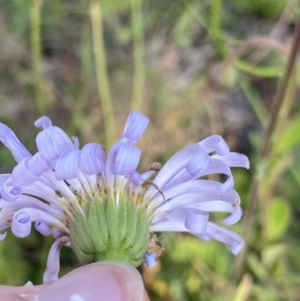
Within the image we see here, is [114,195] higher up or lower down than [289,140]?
higher up

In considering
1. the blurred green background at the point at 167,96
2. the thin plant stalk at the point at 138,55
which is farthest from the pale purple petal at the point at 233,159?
the thin plant stalk at the point at 138,55

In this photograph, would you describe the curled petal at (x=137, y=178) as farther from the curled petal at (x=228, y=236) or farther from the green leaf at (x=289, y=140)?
the green leaf at (x=289, y=140)

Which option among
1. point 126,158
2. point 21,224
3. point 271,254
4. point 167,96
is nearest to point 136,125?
point 126,158

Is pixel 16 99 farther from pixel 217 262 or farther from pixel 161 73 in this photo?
pixel 217 262

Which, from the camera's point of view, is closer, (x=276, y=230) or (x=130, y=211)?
(x=130, y=211)

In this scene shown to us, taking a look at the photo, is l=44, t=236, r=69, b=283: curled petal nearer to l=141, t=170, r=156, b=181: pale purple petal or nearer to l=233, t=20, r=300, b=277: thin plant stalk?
l=141, t=170, r=156, b=181: pale purple petal

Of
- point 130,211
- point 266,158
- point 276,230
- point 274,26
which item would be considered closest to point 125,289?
point 130,211

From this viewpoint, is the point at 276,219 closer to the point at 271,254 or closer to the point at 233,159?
the point at 271,254
